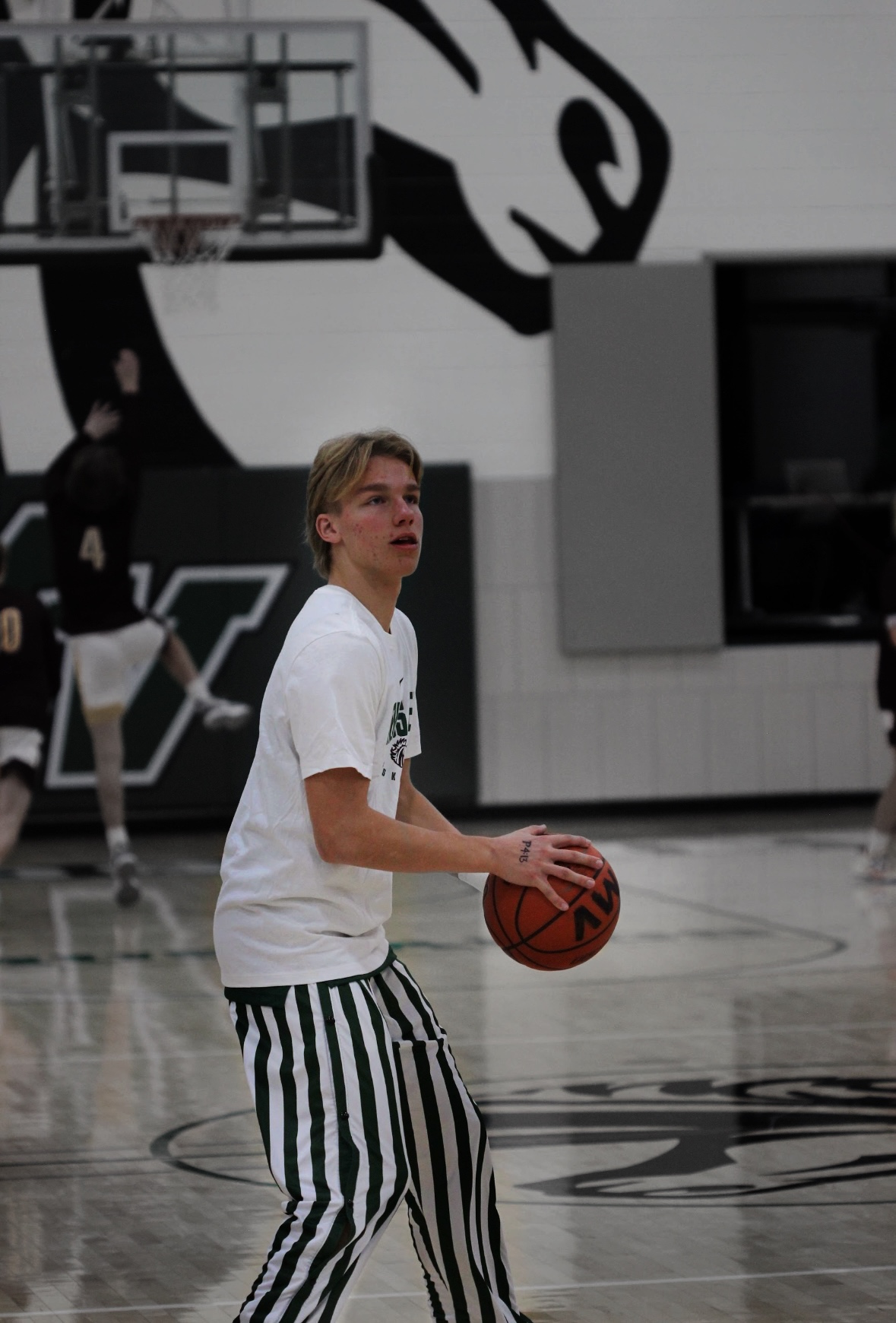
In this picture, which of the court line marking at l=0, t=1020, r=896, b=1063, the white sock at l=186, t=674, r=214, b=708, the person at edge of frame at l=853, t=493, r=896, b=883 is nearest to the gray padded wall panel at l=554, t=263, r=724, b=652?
the person at edge of frame at l=853, t=493, r=896, b=883

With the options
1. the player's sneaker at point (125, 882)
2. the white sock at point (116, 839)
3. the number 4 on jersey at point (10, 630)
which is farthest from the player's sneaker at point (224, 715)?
the number 4 on jersey at point (10, 630)

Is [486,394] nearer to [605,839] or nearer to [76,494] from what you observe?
[605,839]

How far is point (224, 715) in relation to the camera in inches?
434

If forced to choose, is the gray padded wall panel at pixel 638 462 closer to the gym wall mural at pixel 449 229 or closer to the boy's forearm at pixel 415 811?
the gym wall mural at pixel 449 229

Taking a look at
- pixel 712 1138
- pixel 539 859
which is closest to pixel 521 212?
pixel 712 1138

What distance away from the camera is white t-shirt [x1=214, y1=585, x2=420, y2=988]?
319cm

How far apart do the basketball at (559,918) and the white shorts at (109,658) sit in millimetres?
7265

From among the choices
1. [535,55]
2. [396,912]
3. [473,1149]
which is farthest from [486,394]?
[473,1149]

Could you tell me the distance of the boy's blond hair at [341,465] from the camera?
3.39m

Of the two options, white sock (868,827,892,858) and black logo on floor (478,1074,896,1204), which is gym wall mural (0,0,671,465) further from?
black logo on floor (478,1074,896,1204)

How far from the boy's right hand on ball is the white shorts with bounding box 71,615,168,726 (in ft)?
24.3

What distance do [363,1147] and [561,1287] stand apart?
123 cm

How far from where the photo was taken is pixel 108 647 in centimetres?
1070

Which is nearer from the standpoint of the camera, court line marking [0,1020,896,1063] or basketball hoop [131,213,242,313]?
court line marking [0,1020,896,1063]
